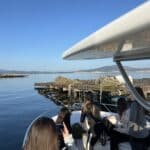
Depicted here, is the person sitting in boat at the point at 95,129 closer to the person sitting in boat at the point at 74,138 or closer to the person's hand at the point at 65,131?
the person sitting in boat at the point at 74,138

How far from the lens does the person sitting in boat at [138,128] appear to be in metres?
5.49

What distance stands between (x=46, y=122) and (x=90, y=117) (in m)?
4.42

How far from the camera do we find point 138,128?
Result: 5.57 meters

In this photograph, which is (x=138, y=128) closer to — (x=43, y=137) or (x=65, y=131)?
(x=65, y=131)

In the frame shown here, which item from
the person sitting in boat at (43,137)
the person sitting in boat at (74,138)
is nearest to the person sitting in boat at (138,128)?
the person sitting in boat at (74,138)

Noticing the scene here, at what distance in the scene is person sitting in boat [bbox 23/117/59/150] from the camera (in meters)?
2.48

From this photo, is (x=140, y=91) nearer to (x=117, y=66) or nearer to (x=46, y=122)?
(x=117, y=66)

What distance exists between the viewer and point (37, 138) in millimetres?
2498

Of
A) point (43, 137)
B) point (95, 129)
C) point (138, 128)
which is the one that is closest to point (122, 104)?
point (95, 129)

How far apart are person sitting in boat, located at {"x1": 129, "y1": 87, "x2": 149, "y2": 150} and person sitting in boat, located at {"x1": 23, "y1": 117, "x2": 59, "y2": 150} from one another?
3.11 meters

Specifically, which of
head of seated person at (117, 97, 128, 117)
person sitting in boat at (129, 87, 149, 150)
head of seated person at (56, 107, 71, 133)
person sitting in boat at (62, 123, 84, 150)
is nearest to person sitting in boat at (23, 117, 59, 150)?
person sitting in boat at (129, 87, 149, 150)

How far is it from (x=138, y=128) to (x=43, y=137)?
3312mm

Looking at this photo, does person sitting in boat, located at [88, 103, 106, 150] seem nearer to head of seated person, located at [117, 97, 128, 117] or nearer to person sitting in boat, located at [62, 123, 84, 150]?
person sitting in boat, located at [62, 123, 84, 150]

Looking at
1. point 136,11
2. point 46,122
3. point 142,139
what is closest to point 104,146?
point 142,139
